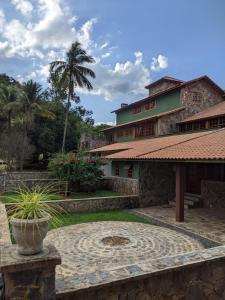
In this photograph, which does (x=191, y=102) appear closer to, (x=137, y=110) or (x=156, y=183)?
(x=137, y=110)

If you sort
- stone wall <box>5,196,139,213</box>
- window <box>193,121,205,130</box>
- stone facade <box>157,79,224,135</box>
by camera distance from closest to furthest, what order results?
1. stone wall <box>5,196,139,213</box>
2. window <box>193,121,205,130</box>
3. stone facade <box>157,79,224,135</box>

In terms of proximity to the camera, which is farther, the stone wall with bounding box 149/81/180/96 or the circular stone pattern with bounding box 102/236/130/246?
the stone wall with bounding box 149/81/180/96

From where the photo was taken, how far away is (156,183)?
50.1 ft

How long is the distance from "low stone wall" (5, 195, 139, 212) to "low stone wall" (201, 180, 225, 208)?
3.63m

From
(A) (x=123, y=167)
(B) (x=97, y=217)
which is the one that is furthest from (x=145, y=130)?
(B) (x=97, y=217)

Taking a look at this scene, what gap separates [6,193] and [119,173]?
8592 mm

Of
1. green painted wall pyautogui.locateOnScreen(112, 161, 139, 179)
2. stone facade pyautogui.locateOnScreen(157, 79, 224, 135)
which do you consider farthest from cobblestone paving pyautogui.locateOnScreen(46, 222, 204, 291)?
stone facade pyautogui.locateOnScreen(157, 79, 224, 135)

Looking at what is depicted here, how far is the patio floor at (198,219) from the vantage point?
941 centimetres

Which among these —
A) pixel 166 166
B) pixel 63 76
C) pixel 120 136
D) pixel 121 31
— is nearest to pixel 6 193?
pixel 166 166

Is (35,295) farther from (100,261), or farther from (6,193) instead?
(6,193)

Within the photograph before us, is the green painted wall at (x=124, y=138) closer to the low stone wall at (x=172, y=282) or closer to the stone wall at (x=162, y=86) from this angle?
the stone wall at (x=162, y=86)

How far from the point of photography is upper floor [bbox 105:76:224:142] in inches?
853

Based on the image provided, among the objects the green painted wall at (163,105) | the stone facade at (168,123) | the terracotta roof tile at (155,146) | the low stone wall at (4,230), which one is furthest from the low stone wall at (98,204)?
the green painted wall at (163,105)

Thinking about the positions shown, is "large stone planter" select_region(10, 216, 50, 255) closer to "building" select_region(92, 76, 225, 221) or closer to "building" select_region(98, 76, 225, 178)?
"building" select_region(92, 76, 225, 221)
